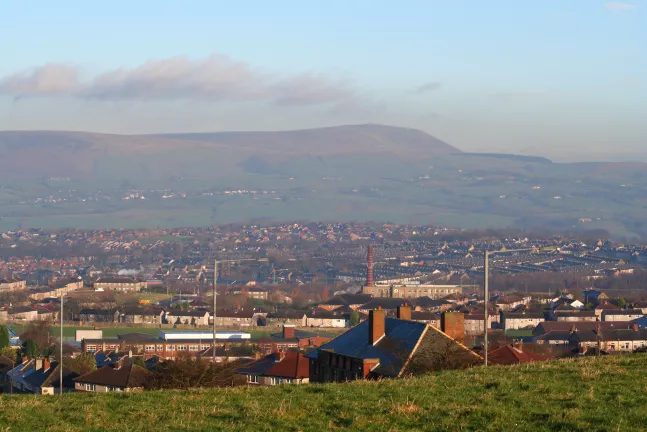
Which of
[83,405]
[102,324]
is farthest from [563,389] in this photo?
[102,324]

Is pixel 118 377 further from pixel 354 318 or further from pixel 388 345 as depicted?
pixel 354 318

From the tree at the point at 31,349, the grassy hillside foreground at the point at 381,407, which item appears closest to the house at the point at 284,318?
the tree at the point at 31,349

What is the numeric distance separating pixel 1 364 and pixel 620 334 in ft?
100

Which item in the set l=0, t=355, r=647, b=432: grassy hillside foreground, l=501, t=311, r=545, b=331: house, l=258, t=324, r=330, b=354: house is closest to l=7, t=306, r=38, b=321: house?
l=258, t=324, r=330, b=354: house

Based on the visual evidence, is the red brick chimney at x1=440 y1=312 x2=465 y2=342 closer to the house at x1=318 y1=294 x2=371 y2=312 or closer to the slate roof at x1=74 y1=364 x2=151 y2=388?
the slate roof at x1=74 y1=364 x2=151 y2=388

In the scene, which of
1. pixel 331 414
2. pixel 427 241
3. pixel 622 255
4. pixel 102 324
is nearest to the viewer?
pixel 331 414

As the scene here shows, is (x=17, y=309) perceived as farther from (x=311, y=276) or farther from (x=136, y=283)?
(x=311, y=276)

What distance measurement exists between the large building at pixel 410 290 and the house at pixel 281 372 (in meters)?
73.2

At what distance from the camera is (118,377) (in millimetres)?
33031

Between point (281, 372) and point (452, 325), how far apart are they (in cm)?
573

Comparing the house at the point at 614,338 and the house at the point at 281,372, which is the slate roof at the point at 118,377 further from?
the house at the point at 614,338

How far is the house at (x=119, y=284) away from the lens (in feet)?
367

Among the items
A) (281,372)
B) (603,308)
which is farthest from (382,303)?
(281,372)

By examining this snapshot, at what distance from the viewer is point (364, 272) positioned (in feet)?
450
